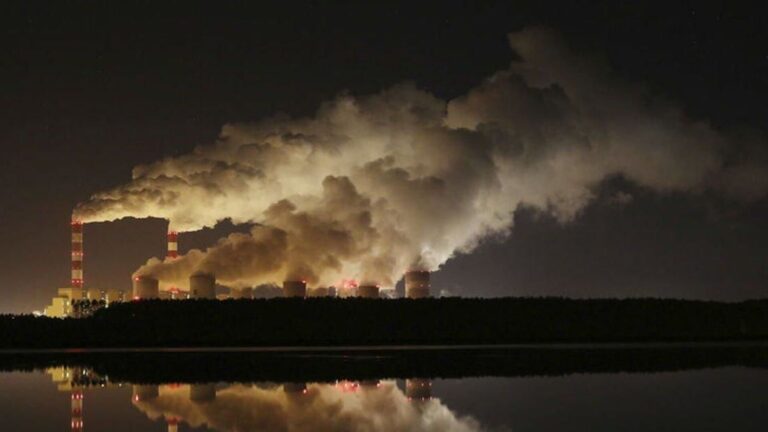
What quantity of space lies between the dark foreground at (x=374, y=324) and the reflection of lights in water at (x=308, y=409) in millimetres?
25934

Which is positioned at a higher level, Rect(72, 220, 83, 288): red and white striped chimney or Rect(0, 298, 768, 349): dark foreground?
Rect(72, 220, 83, 288): red and white striped chimney

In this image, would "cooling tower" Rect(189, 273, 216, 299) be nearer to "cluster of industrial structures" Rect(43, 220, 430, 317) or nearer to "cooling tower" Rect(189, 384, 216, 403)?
"cluster of industrial structures" Rect(43, 220, 430, 317)

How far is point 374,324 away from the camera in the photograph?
57094 millimetres

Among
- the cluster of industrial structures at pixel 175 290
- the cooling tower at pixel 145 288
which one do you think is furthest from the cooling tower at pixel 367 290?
the cooling tower at pixel 145 288

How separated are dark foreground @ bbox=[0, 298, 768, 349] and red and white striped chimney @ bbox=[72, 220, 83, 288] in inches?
1241

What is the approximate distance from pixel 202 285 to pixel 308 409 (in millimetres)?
52787

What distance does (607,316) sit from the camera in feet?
195

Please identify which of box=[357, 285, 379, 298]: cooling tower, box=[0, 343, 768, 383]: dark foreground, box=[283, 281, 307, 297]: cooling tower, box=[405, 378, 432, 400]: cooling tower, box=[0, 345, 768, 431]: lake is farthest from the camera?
box=[357, 285, 379, 298]: cooling tower

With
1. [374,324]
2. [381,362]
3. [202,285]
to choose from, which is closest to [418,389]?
[381,362]

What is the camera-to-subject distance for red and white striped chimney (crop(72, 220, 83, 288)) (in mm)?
87706

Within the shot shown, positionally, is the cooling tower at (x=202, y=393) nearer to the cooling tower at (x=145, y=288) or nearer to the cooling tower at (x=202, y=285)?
the cooling tower at (x=202, y=285)

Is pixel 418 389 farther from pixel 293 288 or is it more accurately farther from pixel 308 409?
pixel 293 288

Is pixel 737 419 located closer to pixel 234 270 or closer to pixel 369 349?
pixel 369 349

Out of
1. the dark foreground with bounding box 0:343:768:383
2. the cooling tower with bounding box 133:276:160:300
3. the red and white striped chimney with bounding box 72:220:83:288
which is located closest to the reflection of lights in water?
the dark foreground with bounding box 0:343:768:383
